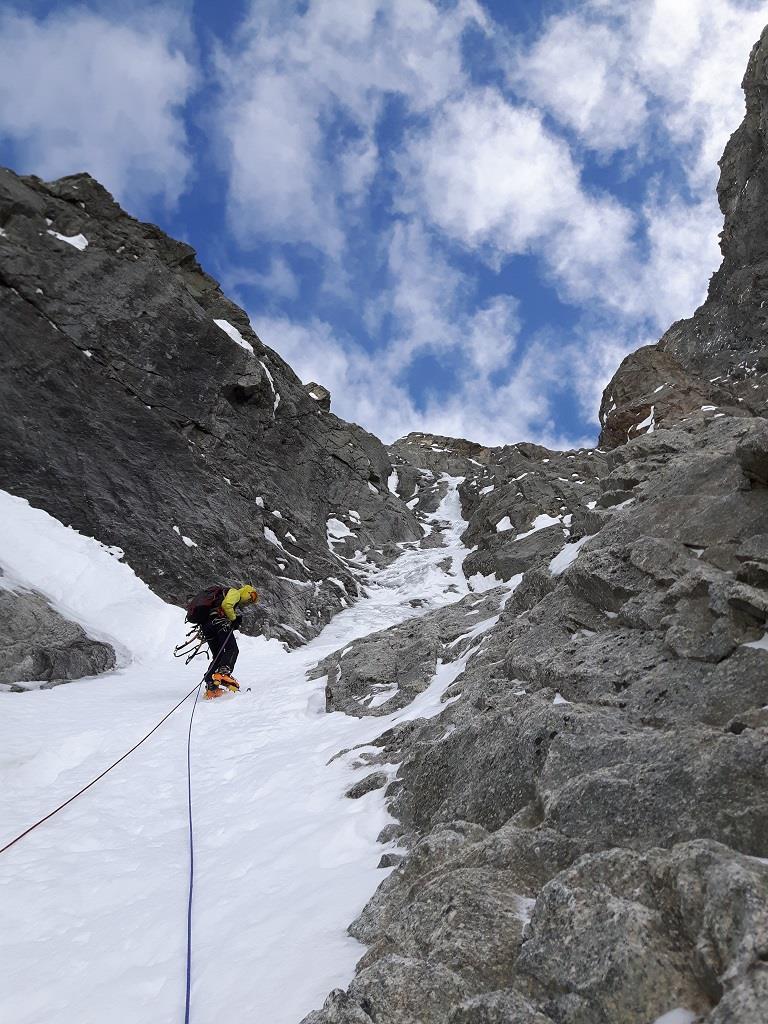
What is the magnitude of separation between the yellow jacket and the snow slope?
2.49 metres

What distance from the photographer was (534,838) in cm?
360

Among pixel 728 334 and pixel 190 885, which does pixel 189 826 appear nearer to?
pixel 190 885

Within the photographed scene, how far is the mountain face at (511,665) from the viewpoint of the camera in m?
2.62

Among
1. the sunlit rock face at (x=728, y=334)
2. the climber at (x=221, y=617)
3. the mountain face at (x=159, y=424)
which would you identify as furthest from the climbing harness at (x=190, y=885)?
the sunlit rock face at (x=728, y=334)

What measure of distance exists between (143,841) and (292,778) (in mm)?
1920

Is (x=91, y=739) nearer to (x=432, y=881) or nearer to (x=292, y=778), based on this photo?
(x=292, y=778)

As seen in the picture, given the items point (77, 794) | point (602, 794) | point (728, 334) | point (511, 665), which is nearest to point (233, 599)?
point (77, 794)

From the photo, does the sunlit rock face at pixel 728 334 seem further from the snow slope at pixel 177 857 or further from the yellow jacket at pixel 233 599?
the snow slope at pixel 177 857

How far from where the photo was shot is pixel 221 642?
1477 centimetres

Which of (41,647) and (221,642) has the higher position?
(221,642)

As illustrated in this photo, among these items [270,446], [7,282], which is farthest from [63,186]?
[270,446]

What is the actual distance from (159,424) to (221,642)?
14557mm

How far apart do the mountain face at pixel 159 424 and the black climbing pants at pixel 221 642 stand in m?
5.99

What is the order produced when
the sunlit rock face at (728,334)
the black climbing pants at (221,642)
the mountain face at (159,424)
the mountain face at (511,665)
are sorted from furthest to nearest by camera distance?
the sunlit rock face at (728,334) → the mountain face at (159,424) → the black climbing pants at (221,642) → the mountain face at (511,665)
